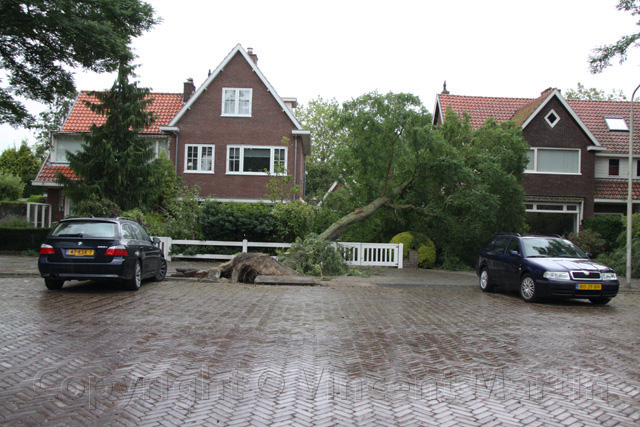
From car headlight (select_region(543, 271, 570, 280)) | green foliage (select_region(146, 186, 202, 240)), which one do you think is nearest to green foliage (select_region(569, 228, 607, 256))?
car headlight (select_region(543, 271, 570, 280))

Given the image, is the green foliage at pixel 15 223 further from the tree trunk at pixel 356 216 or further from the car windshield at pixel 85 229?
the car windshield at pixel 85 229

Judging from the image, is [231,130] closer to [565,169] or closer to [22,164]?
[565,169]

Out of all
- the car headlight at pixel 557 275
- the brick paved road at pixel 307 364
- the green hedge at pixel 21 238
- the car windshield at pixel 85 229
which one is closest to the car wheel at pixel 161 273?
the car windshield at pixel 85 229

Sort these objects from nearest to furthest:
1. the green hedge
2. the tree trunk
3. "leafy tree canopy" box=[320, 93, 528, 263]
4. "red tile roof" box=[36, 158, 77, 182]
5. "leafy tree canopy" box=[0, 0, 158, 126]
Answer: "leafy tree canopy" box=[0, 0, 158, 126] → "leafy tree canopy" box=[320, 93, 528, 263] → the tree trunk → the green hedge → "red tile roof" box=[36, 158, 77, 182]

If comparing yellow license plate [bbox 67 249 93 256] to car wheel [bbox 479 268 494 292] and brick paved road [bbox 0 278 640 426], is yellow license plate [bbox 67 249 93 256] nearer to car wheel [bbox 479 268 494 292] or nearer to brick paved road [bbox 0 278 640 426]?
brick paved road [bbox 0 278 640 426]

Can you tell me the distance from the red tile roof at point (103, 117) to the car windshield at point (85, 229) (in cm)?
1791

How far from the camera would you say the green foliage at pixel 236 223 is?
2039cm

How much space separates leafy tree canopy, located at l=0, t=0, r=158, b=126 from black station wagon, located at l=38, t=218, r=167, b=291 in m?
8.81

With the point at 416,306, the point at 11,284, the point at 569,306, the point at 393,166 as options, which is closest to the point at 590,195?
the point at 393,166

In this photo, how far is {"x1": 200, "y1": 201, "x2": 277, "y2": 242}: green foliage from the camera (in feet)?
66.9

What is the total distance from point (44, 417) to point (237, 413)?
1472 mm

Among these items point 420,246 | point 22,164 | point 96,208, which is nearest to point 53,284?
point 96,208

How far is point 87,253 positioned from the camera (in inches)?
421

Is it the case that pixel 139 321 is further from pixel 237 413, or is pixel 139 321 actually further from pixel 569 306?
pixel 569 306
